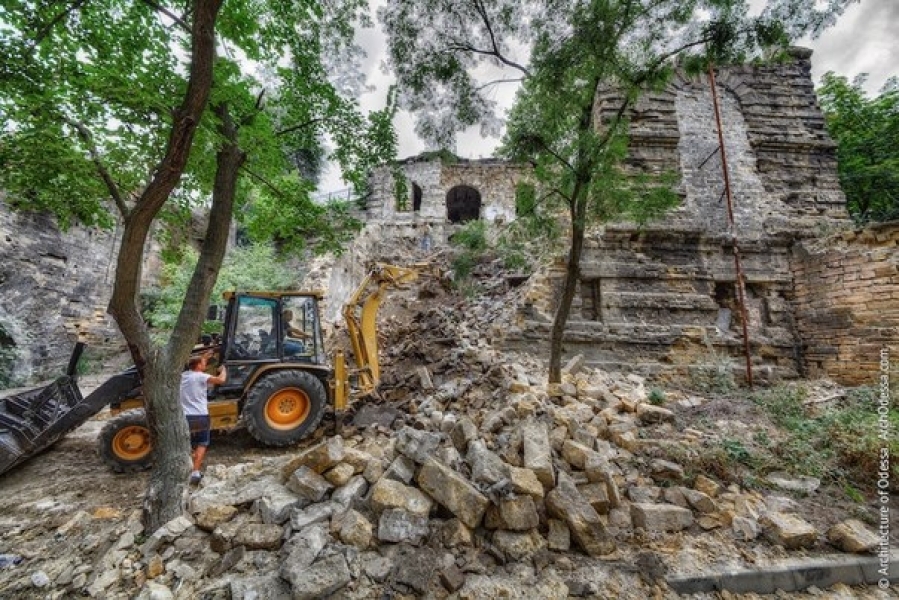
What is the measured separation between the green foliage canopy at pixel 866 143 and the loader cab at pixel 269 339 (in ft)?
35.1

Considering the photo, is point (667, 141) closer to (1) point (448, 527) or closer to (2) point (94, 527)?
(1) point (448, 527)

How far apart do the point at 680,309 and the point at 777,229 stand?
7.58 feet

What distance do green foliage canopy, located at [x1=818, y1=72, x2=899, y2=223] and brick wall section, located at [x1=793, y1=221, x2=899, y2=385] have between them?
3003mm

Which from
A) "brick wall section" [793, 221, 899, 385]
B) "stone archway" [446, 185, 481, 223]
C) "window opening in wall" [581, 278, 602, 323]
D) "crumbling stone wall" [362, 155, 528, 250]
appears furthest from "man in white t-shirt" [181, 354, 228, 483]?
"stone archway" [446, 185, 481, 223]

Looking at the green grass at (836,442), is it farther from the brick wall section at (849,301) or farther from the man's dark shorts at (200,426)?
the man's dark shorts at (200,426)

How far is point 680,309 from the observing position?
17.9 feet

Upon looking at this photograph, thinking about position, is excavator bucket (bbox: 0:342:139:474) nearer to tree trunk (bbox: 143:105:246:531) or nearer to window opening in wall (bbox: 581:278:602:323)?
tree trunk (bbox: 143:105:246:531)

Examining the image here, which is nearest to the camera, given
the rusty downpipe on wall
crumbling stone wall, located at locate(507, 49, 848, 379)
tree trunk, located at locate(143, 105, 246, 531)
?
tree trunk, located at locate(143, 105, 246, 531)

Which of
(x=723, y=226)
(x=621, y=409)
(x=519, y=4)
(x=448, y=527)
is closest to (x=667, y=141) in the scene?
(x=723, y=226)

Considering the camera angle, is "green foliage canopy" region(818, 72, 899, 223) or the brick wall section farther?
"green foliage canopy" region(818, 72, 899, 223)

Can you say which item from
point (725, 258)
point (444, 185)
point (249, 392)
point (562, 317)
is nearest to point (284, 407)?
point (249, 392)

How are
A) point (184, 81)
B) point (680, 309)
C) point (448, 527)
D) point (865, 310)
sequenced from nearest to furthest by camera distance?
point (448, 527) < point (184, 81) < point (865, 310) < point (680, 309)

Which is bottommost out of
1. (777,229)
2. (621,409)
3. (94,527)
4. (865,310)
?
(94,527)

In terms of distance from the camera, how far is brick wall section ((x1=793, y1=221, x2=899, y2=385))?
4684 mm
